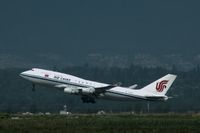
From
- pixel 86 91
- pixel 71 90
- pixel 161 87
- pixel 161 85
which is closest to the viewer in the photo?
pixel 71 90

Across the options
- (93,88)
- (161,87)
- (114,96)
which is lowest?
(114,96)

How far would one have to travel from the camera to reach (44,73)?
138 metres

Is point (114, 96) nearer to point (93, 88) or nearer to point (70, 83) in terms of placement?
point (93, 88)

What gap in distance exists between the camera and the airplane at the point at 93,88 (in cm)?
13688

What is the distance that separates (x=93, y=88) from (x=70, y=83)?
3.29 m

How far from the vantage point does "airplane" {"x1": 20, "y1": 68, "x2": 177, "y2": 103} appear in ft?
449

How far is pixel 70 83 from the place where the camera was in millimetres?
137875

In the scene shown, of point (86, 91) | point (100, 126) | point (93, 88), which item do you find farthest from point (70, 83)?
point (100, 126)

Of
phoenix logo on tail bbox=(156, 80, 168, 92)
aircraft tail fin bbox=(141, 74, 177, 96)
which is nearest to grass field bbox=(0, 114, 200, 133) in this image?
aircraft tail fin bbox=(141, 74, 177, 96)

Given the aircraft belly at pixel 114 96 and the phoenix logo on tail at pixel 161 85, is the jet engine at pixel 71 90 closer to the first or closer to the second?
the aircraft belly at pixel 114 96

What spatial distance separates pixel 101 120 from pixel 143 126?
10.8 meters

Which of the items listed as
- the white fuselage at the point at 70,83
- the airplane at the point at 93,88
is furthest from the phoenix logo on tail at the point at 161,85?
the white fuselage at the point at 70,83

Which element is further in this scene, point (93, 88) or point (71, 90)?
point (93, 88)

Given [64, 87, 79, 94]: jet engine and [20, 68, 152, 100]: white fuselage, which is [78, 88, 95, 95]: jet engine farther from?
[20, 68, 152, 100]: white fuselage
